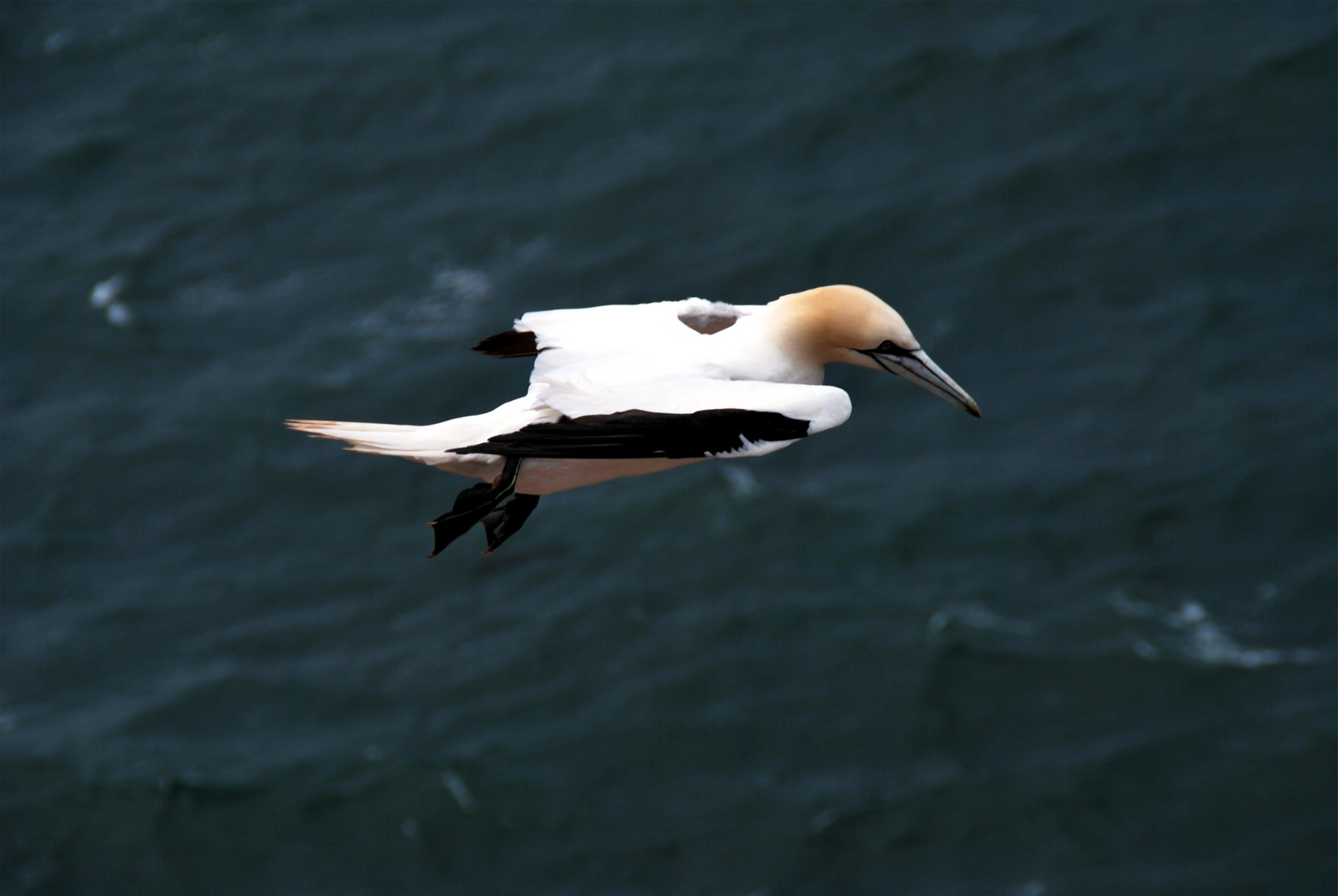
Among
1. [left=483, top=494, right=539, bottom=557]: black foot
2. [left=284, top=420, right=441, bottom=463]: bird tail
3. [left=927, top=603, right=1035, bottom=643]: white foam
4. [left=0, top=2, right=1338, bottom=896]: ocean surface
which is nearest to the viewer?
[left=284, top=420, right=441, bottom=463]: bird tail

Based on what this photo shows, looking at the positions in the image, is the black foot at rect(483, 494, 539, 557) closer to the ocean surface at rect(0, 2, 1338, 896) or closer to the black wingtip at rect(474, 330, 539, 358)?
the black wingtip at rect(474, 330, 539, 358)

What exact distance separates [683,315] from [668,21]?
40.4 m

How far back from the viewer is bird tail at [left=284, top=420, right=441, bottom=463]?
10133 mm

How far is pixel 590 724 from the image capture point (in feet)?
117

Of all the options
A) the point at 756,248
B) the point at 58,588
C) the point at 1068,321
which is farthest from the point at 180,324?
the point at 1068,321

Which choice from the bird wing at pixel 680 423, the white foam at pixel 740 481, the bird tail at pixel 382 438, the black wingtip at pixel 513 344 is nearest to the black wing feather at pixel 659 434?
the bird wing at pixel 680 423

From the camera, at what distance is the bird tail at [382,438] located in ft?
33.2

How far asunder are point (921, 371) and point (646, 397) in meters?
1.91

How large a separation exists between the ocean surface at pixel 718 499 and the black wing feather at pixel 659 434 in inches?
984

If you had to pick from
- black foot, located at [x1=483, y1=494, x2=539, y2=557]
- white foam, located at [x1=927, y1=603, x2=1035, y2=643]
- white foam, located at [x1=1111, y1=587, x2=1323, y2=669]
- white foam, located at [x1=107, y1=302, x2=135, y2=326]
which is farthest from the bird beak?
white foam, located at [x1=107, y1=302, x2=135, y2=326]

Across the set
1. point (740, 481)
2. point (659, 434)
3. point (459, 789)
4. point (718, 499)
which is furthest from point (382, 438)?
point (740, 481)

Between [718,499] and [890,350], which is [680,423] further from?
[718,499]

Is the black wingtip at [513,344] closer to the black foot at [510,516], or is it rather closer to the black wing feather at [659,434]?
the black foot at [510,516]

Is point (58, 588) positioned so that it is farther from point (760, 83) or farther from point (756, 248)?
point (760, 83)
